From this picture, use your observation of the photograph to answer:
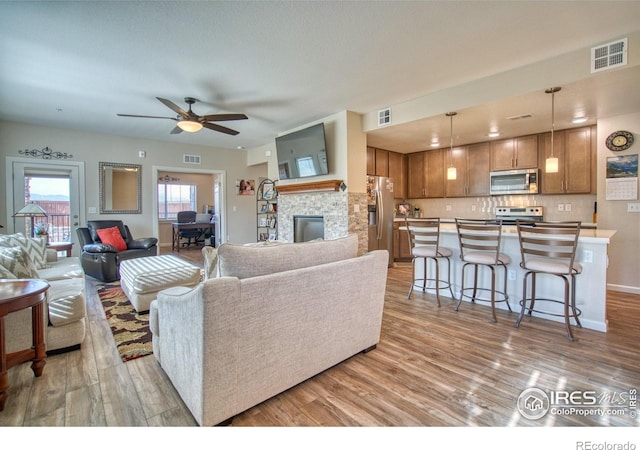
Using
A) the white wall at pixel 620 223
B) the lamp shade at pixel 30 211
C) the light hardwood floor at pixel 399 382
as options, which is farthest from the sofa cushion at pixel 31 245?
the white wall at pixel 620 223

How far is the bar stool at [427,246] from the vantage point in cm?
352

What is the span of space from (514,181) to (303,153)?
3798mm

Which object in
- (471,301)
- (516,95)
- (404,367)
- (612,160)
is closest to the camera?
(404,367)

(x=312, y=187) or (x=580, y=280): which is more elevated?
(x=312, y=187)

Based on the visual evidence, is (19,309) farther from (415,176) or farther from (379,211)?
(415,176)

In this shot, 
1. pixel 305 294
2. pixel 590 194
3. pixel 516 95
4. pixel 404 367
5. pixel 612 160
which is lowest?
pixel 404 367

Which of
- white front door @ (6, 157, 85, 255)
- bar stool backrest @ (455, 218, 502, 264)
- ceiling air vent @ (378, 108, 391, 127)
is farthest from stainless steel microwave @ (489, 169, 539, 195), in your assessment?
white front door @ (6, 157, 85, 255)

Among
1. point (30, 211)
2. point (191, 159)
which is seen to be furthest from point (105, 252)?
point (191, 159)

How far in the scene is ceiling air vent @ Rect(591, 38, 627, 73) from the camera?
8.74 ft

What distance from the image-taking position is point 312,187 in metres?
5.18

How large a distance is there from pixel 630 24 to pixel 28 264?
5.44m
